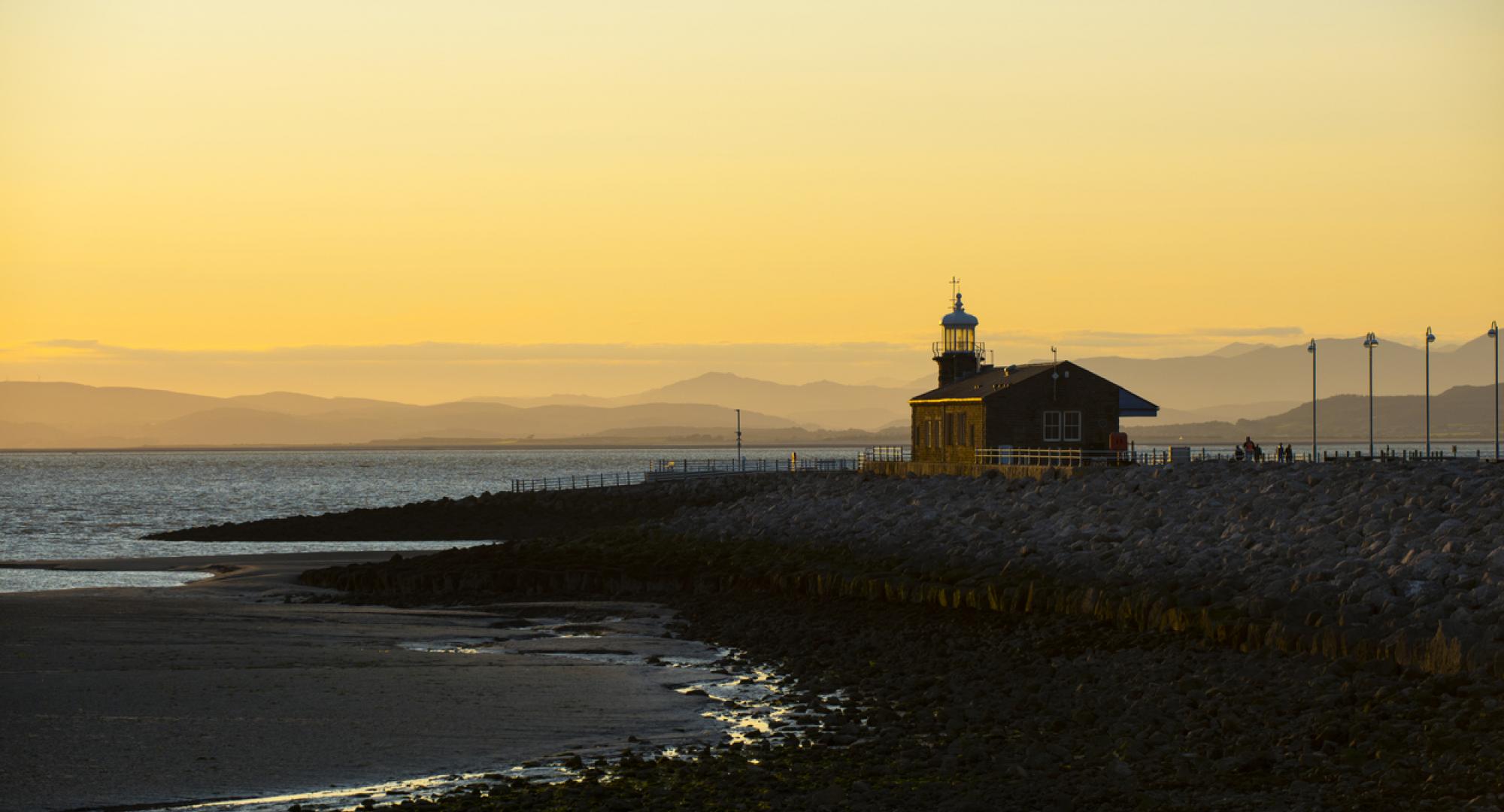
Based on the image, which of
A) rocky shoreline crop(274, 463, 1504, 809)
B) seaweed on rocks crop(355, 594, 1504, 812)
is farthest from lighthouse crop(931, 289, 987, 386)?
seaweed on rocks crop(355, 594, 1504, 812)

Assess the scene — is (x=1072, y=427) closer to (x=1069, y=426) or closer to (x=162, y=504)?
(x=1069, y=426)

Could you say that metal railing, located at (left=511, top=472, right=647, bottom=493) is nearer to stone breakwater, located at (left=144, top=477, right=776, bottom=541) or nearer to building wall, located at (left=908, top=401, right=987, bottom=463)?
stone breakwater, located at (left=144, top=477, right=776, bottom=541)

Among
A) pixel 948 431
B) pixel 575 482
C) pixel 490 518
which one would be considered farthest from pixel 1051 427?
pixel 575 482

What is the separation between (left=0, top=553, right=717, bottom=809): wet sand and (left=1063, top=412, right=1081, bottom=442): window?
25362 mm

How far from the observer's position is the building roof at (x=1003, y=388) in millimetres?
54938

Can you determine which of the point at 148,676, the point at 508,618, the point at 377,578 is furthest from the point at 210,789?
the point at 377,578

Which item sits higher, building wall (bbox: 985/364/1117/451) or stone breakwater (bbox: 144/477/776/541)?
building wall (bbox: 985/364/1117/451)

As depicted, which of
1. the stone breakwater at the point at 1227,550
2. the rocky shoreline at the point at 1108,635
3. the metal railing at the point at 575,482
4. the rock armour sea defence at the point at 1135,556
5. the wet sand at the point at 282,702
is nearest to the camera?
the rocky shoreline at the point at 1108,635

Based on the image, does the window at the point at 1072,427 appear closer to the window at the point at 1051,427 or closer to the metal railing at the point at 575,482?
the window at the point at 1051,427

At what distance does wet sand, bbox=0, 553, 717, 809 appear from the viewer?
57.0 feet

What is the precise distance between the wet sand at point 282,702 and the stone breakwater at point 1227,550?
22.9ft

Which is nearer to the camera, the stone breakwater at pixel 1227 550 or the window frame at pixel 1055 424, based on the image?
the stone breakwater at pixel 1227 550

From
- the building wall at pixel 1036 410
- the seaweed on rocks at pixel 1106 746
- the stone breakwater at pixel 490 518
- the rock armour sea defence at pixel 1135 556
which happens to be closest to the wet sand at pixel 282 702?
the seaweed on rocks at pixel 1106 746

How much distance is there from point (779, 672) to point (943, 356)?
42.2 metres
